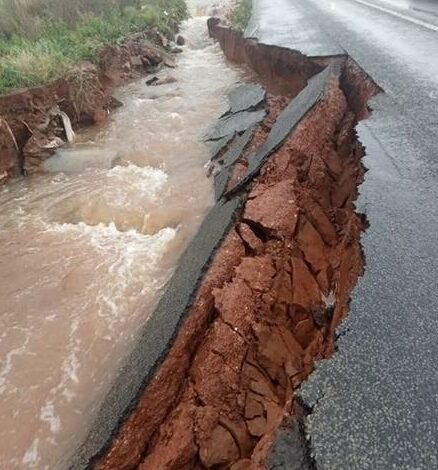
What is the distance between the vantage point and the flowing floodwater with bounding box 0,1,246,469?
3094 mm

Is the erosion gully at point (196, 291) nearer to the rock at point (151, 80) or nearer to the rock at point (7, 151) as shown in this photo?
the rock at point (7, 151)

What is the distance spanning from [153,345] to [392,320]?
4.63 ft

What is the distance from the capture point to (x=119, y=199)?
5516 millimetres

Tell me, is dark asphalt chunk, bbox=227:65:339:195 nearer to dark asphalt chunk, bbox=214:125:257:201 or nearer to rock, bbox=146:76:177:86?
dark asphalt chunk, bbox=214:125:257:201

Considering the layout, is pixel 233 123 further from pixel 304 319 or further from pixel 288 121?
pixel 304 319

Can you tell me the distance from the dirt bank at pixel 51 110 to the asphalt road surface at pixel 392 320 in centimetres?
479

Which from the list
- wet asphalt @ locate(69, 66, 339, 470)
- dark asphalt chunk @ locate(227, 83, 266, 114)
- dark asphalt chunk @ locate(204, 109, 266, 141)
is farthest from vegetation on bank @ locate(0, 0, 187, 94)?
wet asphalt @ locate(69, 66, 339, 470)

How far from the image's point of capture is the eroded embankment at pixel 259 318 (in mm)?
2266

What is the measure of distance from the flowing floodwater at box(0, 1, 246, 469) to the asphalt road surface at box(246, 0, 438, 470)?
191 cm

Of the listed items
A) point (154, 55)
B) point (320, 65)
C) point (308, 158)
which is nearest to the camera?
point (308, 158)

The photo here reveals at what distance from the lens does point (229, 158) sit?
5.41 metres

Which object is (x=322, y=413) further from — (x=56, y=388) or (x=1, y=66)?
(x=1, y=66)

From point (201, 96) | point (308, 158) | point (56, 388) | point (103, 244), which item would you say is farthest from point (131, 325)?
point (201, 96)

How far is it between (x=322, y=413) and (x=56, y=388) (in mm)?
2245
